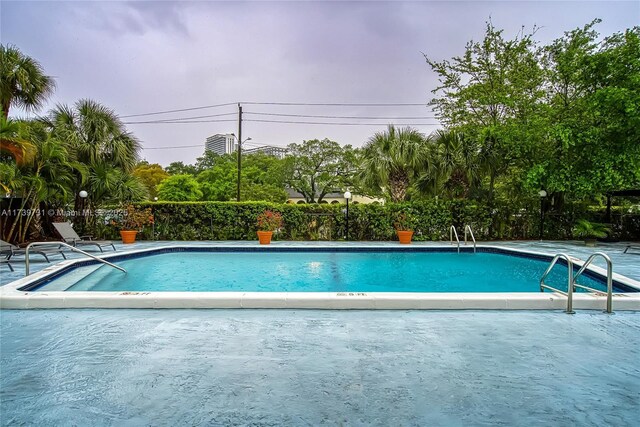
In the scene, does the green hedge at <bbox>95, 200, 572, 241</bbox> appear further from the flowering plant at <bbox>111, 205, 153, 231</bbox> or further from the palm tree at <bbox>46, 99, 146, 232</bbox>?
the palm tree at <bbox>46, 99, 146, 232</bbox>

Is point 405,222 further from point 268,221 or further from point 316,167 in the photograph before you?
point 316,167

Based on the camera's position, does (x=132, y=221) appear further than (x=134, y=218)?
Yes

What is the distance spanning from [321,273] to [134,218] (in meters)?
7.57

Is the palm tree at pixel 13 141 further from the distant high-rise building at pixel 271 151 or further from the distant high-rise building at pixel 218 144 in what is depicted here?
the distant high-rise building at pixel 218 144

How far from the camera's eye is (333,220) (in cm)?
1397

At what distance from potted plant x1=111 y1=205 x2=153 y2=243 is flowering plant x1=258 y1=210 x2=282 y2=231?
3.75 metres

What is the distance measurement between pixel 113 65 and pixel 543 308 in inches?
592

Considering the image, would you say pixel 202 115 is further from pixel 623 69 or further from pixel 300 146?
pixel 623 69

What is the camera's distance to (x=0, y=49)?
9875 millimetres

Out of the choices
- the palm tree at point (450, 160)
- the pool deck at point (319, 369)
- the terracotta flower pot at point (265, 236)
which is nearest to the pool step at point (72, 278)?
the pool deck at point (319, 369)

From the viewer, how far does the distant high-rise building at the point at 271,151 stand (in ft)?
145

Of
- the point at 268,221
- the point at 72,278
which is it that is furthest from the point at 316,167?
the point at 72,278

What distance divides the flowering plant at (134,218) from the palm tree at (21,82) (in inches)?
154

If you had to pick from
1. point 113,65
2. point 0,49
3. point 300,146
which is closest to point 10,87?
point 0,49
